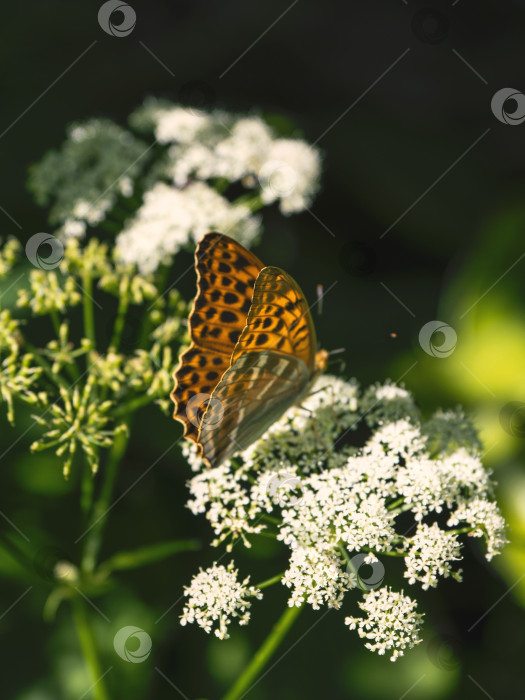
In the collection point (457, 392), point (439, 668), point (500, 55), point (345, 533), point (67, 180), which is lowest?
point (439, 668)

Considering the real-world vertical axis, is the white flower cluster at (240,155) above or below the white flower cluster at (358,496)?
above

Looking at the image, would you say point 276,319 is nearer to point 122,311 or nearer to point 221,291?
point 221,291

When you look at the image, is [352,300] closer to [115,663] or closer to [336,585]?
[336,585]

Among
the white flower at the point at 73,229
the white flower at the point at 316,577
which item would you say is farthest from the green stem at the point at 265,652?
the white flower at the point at 73,229

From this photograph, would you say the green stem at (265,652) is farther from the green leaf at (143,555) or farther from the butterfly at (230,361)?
the butterfly at (230,361)

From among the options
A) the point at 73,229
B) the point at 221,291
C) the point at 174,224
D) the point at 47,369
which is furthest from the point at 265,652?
the point at 73,229

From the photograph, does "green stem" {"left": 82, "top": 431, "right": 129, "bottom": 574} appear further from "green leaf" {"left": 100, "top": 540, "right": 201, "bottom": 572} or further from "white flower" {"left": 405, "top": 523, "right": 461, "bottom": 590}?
"white flower" {"left": 405, "top": 523, "right": 461, "bottom": 590}

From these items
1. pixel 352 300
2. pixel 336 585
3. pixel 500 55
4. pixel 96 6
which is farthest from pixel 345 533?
pixel 96 6
